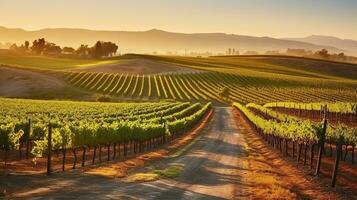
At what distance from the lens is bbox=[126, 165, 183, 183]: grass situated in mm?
33000

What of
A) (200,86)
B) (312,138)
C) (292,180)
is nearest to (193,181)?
(292,180)

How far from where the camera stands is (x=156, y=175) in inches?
1359

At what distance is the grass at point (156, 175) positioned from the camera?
33.0m

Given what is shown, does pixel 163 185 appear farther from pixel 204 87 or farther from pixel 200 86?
pixel 200 86

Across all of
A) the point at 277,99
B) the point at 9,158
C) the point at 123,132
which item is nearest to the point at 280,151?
the point at 123,132

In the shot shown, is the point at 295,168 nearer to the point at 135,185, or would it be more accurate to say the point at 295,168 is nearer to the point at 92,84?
the point at 135,185

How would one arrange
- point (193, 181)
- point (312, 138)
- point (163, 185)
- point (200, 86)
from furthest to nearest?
1. point (200, 86)
2. point (312, 138)
3. point (193, 181)
4. point (163, 185)

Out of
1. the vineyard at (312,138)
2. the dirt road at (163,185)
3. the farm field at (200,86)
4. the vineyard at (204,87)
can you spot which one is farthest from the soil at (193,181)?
the vineyard at (204,87)

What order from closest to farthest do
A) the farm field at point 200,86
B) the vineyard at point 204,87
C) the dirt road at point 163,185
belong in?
the dirt road at point 163,185, the farm field at point 200,86, the vineyard at point 204,87

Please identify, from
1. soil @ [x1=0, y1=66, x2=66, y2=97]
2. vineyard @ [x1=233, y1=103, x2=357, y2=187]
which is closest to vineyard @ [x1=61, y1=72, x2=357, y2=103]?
soil @ [x1=0, y1=66, x2=66, y2=97]

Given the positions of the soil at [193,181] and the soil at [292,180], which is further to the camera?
the soil at [292,180]

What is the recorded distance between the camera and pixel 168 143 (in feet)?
214

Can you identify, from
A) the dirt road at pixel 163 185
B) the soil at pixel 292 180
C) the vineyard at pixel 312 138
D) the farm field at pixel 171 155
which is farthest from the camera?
the vineyard at pixel 312 138

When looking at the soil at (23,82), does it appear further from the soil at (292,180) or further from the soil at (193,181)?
the soil at (292,180)
